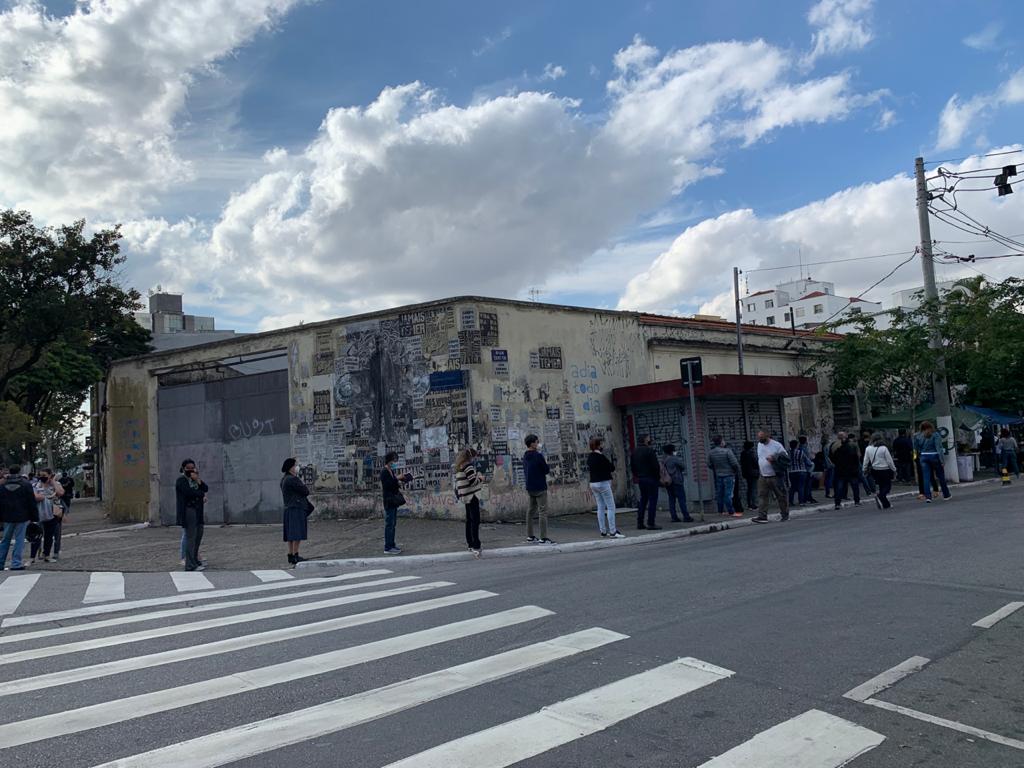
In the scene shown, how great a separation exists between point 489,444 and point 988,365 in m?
19.2

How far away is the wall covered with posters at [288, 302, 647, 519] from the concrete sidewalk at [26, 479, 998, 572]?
845mm

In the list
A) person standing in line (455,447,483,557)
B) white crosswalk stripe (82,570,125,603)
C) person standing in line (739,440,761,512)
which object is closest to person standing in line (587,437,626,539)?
person standing in line (455,447,483,557)

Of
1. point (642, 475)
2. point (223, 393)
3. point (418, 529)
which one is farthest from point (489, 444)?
point (223, 393)

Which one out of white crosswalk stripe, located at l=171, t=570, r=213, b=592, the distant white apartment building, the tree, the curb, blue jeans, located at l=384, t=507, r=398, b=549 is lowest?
the curb

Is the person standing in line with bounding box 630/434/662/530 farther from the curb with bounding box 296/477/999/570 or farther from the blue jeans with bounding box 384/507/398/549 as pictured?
the blue jeans with bounding box 384/507/398/549

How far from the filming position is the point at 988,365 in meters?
27.1

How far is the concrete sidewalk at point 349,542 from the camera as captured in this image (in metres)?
13.5

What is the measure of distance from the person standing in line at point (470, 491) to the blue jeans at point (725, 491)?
6.68 m

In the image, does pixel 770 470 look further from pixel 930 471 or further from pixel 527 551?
pixel 527 551

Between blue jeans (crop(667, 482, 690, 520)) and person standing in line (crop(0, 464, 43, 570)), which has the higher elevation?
person standing in line (crop(0, 464, 43, 570))

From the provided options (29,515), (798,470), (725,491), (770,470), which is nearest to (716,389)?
(725,491)

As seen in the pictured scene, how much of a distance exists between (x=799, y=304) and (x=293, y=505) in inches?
3469

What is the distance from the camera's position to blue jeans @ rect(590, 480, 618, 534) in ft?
47.3

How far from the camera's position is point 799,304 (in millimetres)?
92375
